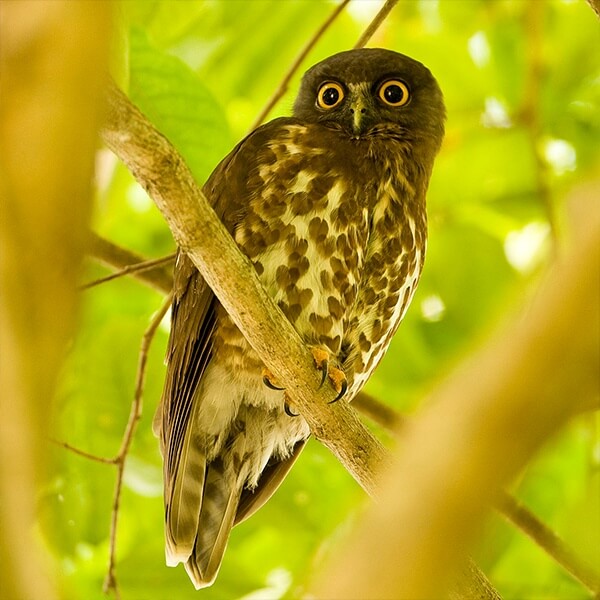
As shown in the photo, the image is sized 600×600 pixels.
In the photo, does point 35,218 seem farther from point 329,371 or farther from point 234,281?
point 329,371

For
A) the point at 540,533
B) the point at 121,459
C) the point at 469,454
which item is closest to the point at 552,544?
the point at 540,533

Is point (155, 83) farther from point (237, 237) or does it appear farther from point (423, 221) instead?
point (423, 221)

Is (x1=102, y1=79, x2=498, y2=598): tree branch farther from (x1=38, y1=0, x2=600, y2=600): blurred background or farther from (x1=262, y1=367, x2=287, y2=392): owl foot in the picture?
(x1=38, y1=0, x2=600, y2=600): blurred background

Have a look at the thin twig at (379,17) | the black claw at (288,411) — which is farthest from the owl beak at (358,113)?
the black claw at (288,411)

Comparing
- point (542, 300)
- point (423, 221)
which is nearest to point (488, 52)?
point (423, 221)

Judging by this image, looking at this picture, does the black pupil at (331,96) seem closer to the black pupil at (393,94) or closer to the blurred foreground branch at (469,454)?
the black pupil at (393,94)
